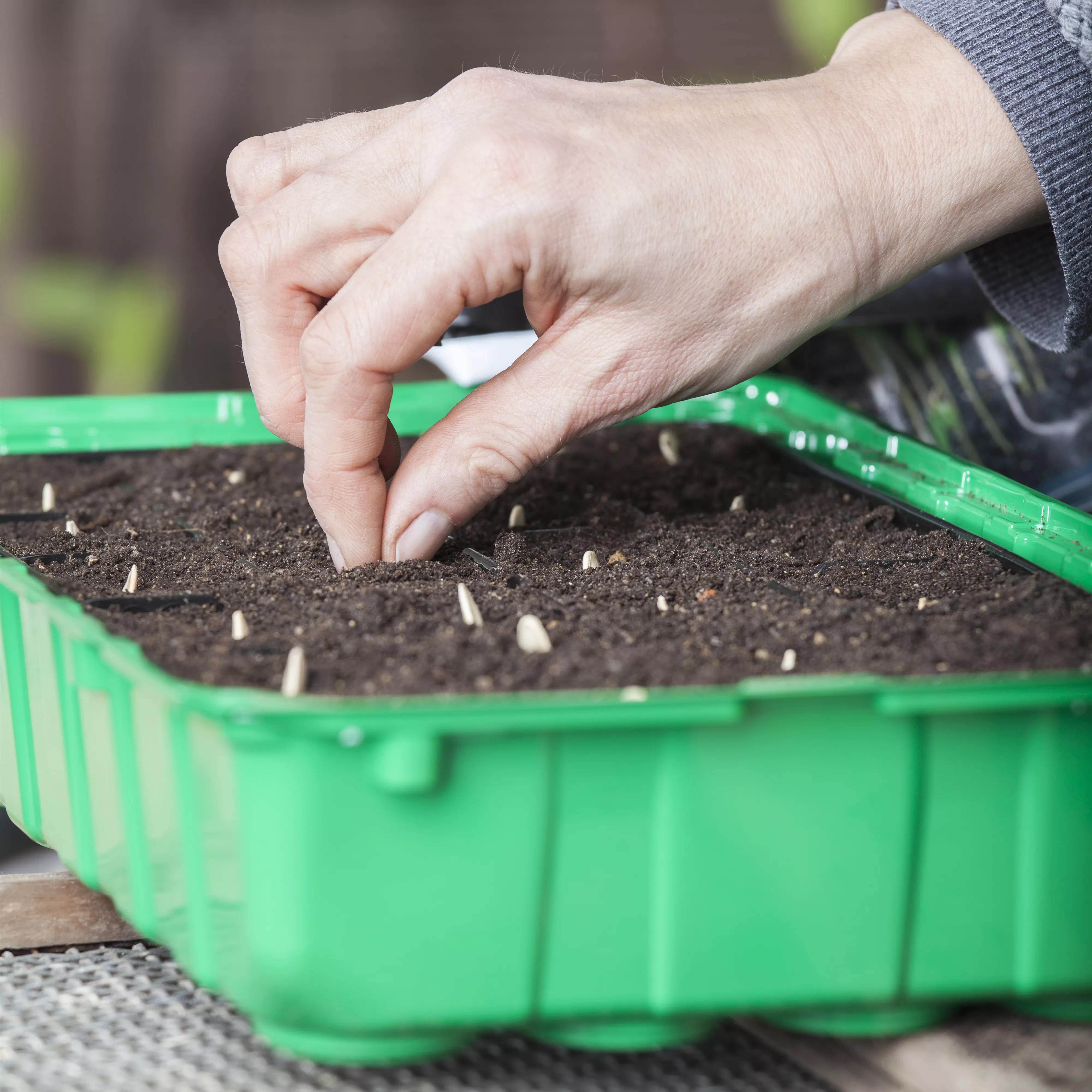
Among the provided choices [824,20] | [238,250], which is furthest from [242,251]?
[824,20]

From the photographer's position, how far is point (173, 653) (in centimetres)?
60

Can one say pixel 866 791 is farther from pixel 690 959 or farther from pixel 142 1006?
pixel 142 1006

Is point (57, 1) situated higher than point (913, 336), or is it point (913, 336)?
point (57, 1)

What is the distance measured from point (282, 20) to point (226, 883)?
2210 mm

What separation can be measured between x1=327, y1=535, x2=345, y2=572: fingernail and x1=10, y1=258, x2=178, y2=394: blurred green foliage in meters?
1.51

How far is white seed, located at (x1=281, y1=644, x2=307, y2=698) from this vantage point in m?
0.55

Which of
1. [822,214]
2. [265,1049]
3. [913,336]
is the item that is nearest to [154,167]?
[913,336]

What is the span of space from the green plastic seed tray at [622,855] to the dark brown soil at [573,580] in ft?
0.17

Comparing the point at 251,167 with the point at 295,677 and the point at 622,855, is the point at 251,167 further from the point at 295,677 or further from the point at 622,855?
the point at 622,855

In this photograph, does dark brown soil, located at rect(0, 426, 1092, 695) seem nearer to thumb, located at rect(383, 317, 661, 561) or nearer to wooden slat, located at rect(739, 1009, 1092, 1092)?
thumb, located at rect(383, 317, 661, 561)

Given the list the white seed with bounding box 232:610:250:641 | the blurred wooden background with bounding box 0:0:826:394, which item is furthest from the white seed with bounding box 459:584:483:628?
the blurred wooden background with bounding box 0:0:826:394

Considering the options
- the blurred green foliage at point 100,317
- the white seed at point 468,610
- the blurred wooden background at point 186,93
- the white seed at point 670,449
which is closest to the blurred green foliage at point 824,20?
the blurred wooden background at point 186,93

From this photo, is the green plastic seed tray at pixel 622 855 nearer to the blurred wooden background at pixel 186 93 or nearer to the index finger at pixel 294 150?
the index finger at pixel 294 150

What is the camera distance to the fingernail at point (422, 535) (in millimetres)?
848
